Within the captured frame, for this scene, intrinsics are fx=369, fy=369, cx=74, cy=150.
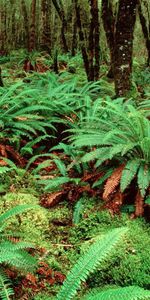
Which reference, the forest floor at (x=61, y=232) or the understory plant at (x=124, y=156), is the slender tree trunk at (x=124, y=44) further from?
the forest floor at (x=61, y=232)

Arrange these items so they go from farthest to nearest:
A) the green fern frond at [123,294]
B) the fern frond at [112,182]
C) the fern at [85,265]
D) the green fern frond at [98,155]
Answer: the green fern frond at [98,155], the fern frond at [112,182], the fern at [85,265], the green fern frond at [123,294]

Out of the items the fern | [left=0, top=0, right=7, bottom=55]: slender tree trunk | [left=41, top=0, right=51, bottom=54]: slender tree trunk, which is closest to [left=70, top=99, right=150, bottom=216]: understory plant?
the fern

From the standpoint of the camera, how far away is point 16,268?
2.82 metres

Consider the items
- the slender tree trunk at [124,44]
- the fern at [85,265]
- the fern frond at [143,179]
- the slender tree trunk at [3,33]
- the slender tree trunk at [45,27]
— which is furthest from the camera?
the slender tree trunk at [3,33]

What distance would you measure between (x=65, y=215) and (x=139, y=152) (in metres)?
1.09

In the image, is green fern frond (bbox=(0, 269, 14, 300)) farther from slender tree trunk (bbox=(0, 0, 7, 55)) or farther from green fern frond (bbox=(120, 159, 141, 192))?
slender tree trunk (bbox=(0, 0, 7, 55))

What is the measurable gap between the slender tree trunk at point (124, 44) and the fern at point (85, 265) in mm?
5117

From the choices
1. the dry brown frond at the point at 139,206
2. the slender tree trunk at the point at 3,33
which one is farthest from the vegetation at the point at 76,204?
the slender tree trunk at the point at 3,33

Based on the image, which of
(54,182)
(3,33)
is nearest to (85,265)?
(54,182)

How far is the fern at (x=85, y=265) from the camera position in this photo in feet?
7.11

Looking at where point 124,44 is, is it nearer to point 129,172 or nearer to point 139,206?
point 129,172

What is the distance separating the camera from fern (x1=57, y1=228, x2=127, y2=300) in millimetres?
2166

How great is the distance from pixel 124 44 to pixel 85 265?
539cm

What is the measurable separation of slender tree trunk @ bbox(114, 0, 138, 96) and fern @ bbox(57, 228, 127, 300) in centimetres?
512
